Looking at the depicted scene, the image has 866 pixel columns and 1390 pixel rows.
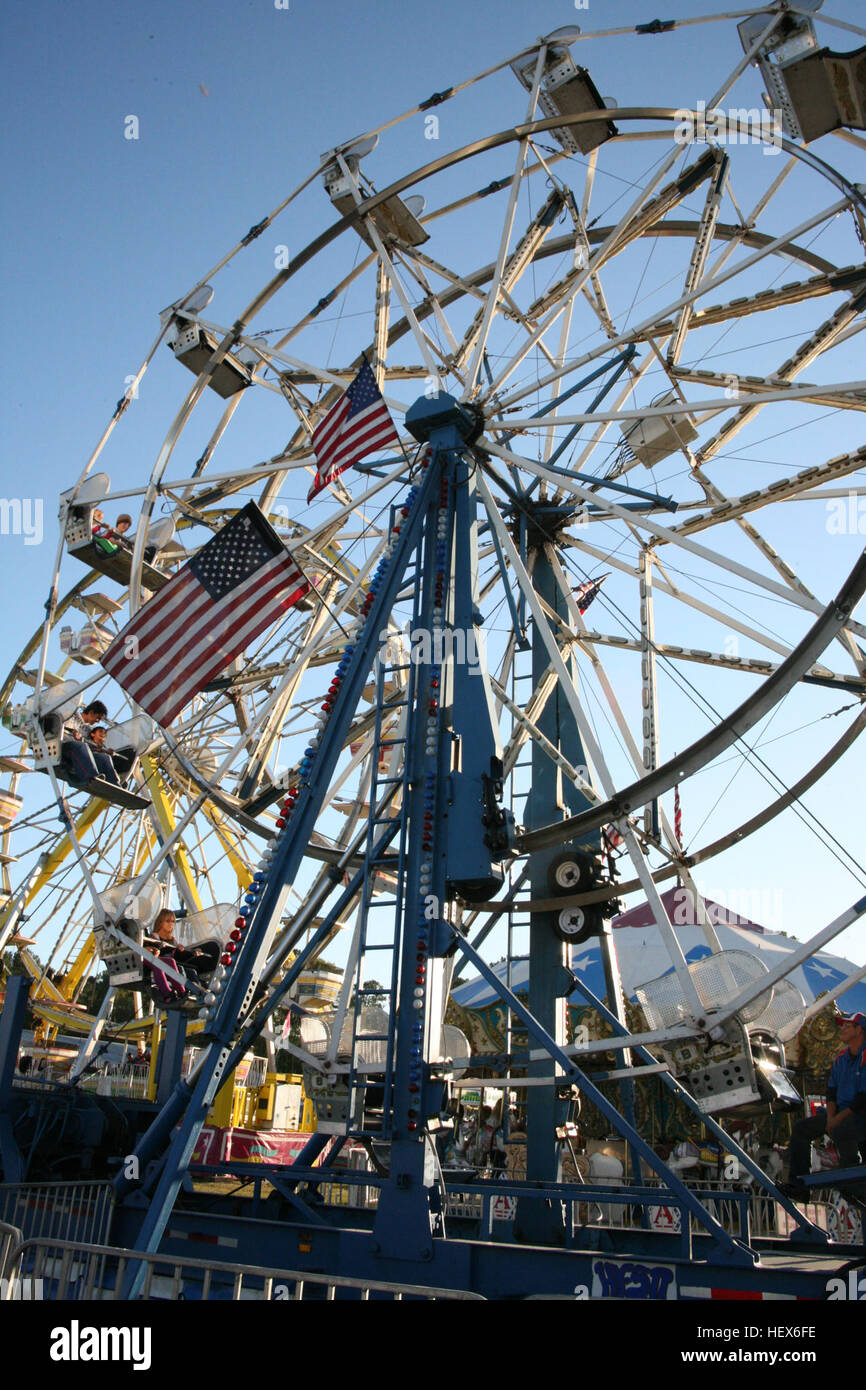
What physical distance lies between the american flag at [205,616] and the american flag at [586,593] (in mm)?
5819

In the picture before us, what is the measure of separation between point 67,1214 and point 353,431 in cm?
925

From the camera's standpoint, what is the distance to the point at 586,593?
58.0 ft

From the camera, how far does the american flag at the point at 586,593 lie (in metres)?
17.2

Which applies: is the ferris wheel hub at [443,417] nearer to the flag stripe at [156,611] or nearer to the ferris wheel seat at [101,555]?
the flag stripe at [156,611]

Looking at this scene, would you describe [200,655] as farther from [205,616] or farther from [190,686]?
[205,616]

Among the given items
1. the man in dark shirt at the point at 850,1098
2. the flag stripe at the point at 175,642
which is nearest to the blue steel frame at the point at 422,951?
the man in dark shirt at the point at 850,1098

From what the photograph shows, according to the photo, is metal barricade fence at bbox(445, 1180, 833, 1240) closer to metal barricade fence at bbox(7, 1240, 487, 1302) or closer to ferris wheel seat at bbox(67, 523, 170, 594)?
metal barricade fence at bbox(7, 1240, 487, 1302)

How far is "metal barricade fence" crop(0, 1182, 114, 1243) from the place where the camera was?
9.37m

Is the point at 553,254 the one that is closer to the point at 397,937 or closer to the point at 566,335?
the point at 566,335

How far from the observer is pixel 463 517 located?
12.1 m

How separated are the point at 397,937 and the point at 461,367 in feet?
29.8

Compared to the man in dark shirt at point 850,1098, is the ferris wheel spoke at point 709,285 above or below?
above

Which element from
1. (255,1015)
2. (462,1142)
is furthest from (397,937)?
(462,1142)

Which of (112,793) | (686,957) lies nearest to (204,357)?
(112,793)
